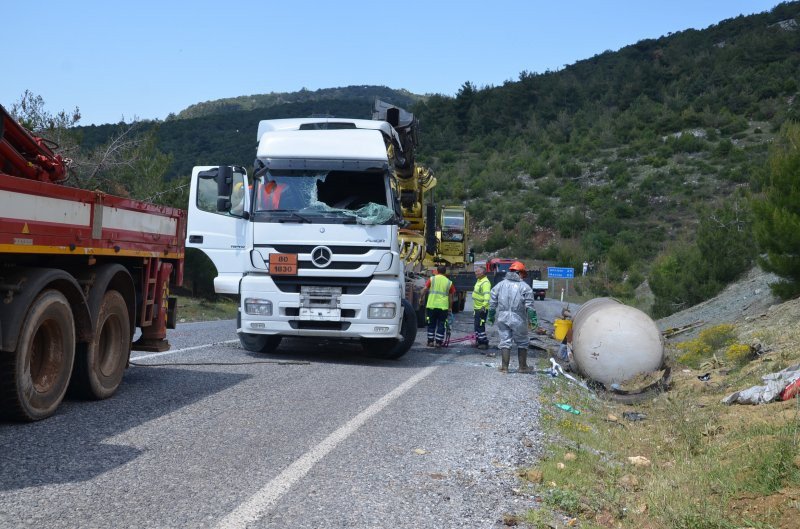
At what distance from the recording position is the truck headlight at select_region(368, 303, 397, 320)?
12047mm

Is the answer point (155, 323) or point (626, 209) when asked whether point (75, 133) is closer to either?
point (155, 323)

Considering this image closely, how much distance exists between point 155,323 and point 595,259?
48.1 m

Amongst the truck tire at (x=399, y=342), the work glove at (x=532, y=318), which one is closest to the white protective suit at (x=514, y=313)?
the work glove at (x=532, y=318)

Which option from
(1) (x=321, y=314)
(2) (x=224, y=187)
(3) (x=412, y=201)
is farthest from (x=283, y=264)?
(3) (x=412, y=201)

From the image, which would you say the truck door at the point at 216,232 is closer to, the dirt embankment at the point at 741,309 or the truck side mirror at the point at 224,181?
the truck side mirror at the point at 224,181

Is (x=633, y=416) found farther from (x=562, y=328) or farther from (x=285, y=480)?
(x=285, y=480)

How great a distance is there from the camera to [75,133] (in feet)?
79.8

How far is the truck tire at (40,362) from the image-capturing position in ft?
21.1

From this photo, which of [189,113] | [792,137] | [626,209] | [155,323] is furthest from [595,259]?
[189,113]

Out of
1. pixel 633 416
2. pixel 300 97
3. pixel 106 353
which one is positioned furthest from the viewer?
pixel 300 97

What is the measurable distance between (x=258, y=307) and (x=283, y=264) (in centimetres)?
73

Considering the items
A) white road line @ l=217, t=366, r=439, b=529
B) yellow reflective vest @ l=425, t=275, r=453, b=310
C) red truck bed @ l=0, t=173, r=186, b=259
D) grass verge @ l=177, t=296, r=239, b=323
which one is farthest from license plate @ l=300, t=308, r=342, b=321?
grass verge @ l=177, t=296, r=239, b=323

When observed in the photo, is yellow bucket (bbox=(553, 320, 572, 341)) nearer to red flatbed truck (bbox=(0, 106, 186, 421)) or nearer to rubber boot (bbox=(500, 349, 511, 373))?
rubber boot (bbox=(500, 349, 511, 373))

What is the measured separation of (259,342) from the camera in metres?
13.1
